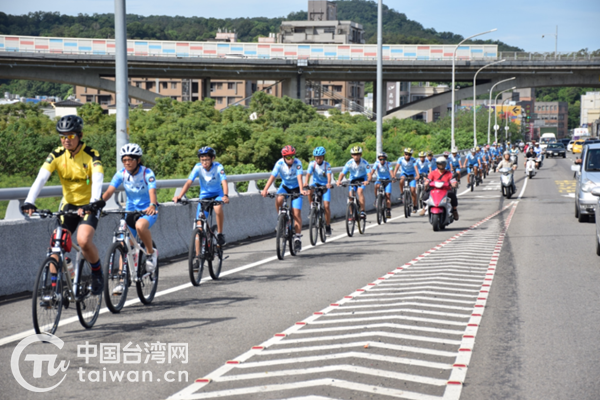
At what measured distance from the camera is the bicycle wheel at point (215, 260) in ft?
34.8

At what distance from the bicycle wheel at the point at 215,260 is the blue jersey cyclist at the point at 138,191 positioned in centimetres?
179

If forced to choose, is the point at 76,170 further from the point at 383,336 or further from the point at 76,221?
the point at 383,336

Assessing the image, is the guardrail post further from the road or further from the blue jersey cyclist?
the blue jersey cyclist

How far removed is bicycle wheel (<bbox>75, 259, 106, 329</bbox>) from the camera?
7367mm

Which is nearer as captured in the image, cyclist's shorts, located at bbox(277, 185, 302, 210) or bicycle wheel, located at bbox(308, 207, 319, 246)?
cyclist's shorts, located at bbox(277, 185, 302, 210)

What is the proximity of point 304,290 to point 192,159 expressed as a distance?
45.3m

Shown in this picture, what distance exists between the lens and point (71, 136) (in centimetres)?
755

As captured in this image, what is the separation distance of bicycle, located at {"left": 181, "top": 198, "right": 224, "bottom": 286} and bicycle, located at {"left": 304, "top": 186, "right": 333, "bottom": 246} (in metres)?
4.14

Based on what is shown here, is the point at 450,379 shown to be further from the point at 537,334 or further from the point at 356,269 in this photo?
the point at 356,269

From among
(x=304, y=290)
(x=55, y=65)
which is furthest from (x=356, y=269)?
(x=55, y=65)

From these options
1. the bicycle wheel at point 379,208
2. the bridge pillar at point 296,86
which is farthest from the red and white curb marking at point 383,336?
the bridge pillar at point 296,86

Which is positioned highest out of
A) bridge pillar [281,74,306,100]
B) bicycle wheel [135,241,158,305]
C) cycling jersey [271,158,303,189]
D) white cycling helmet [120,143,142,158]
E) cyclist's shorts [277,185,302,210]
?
bridge pillar [281,74,306,100]

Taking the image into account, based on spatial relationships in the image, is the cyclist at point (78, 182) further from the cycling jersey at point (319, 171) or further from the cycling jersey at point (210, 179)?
the cycling jersey at point (319, 171)

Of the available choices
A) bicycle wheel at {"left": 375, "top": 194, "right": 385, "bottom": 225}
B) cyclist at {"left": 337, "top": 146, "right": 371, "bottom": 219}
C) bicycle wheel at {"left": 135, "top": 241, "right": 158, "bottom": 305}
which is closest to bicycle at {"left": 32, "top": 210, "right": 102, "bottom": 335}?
bicycle wheel at {"left": 135, "top": 241, "right": 158, "bottom": 305}
